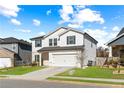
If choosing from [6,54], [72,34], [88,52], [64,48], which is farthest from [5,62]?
[88,52]

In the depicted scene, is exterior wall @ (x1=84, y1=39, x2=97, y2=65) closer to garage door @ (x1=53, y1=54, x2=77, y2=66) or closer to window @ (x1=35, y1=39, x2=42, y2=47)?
garage door @ (x1=53, y1=54, x2=77, y2=66)

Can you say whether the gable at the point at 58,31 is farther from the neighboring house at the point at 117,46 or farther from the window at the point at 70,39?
the neighboring house at the point at 117,46

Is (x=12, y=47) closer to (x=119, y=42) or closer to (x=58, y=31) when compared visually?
(x=58, y=31)

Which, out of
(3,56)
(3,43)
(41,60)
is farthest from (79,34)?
(3,43)

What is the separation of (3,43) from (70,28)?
15.7 m

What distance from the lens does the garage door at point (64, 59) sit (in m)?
38.3

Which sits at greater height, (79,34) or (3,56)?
(79,34)

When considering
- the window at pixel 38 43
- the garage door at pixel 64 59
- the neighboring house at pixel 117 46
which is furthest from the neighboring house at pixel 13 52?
the neighboring house at pixel 117 46

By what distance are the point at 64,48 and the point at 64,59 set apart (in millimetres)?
1725

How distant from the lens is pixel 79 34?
3875cm

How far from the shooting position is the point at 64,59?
129 ft
